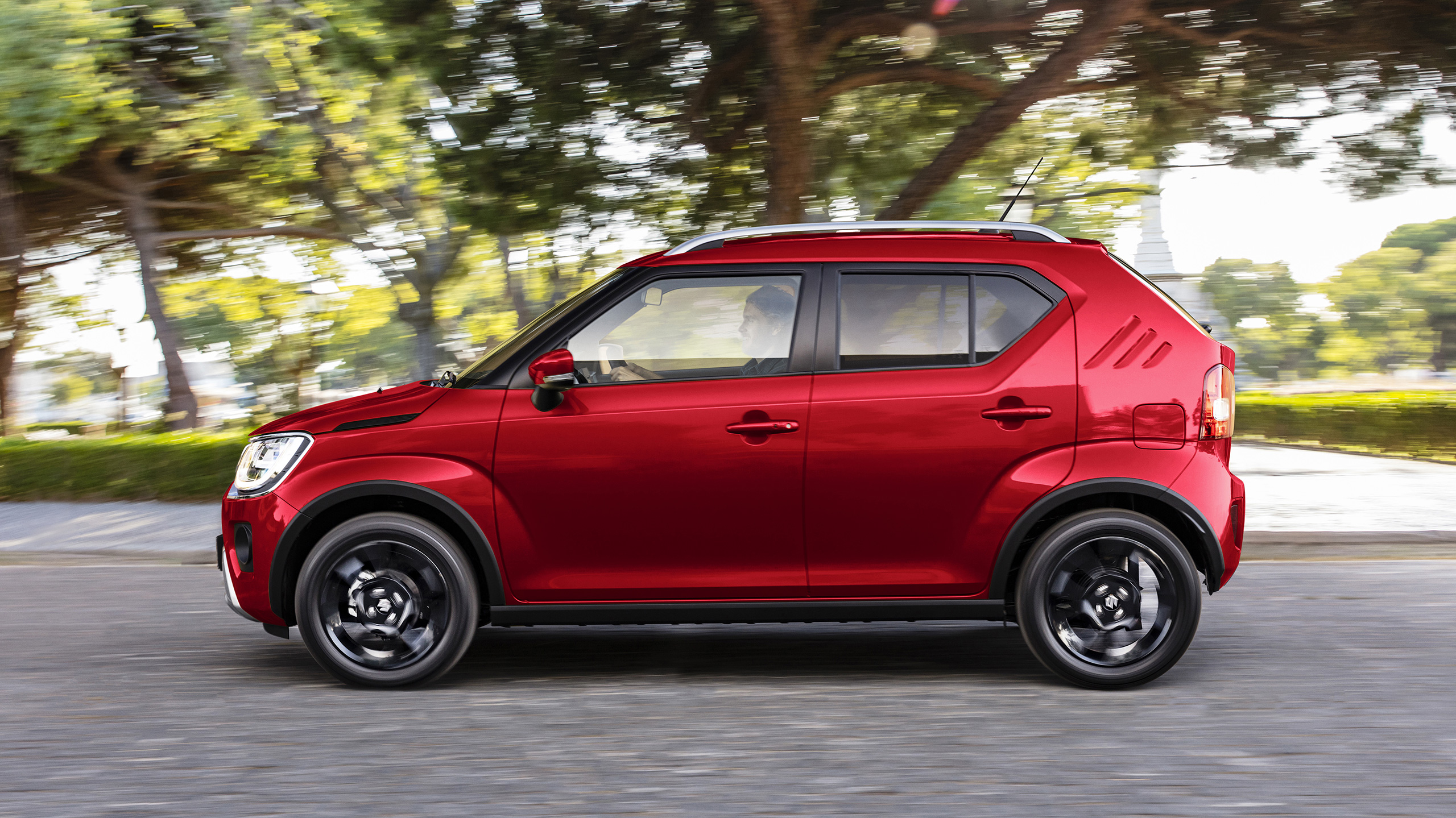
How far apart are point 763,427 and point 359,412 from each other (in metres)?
1.69

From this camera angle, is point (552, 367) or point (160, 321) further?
point (160, 321)

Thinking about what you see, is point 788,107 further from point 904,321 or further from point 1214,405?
point 1214,405

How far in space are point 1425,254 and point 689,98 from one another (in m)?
46.8

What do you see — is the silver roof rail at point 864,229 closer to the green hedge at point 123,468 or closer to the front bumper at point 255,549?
the front bumper at point 255,549

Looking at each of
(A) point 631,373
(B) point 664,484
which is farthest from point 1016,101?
(B) point 664,484

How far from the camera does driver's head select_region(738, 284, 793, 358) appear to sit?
4.97 meters

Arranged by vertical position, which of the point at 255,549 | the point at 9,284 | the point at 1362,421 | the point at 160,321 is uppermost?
the point at 255,549

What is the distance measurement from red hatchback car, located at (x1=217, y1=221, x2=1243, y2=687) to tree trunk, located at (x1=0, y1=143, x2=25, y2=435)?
16667 millimetres

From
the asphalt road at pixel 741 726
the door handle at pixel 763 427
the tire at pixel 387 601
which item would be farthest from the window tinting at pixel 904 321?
the tire at pixel 387 601

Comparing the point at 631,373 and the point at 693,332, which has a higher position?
the point at 693,332

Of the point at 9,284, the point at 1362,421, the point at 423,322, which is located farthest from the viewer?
the point at 9,284

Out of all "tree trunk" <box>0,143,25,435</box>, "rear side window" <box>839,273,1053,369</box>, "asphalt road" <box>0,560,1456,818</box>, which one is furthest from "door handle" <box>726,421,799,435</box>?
"tree trunk" <box>0,143,25,435</box>

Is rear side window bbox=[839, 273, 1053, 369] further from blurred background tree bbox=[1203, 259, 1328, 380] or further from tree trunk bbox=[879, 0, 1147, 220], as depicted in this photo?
blurred background tree bbox=[1203, 259, 1328, 380]

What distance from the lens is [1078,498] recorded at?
488cm
